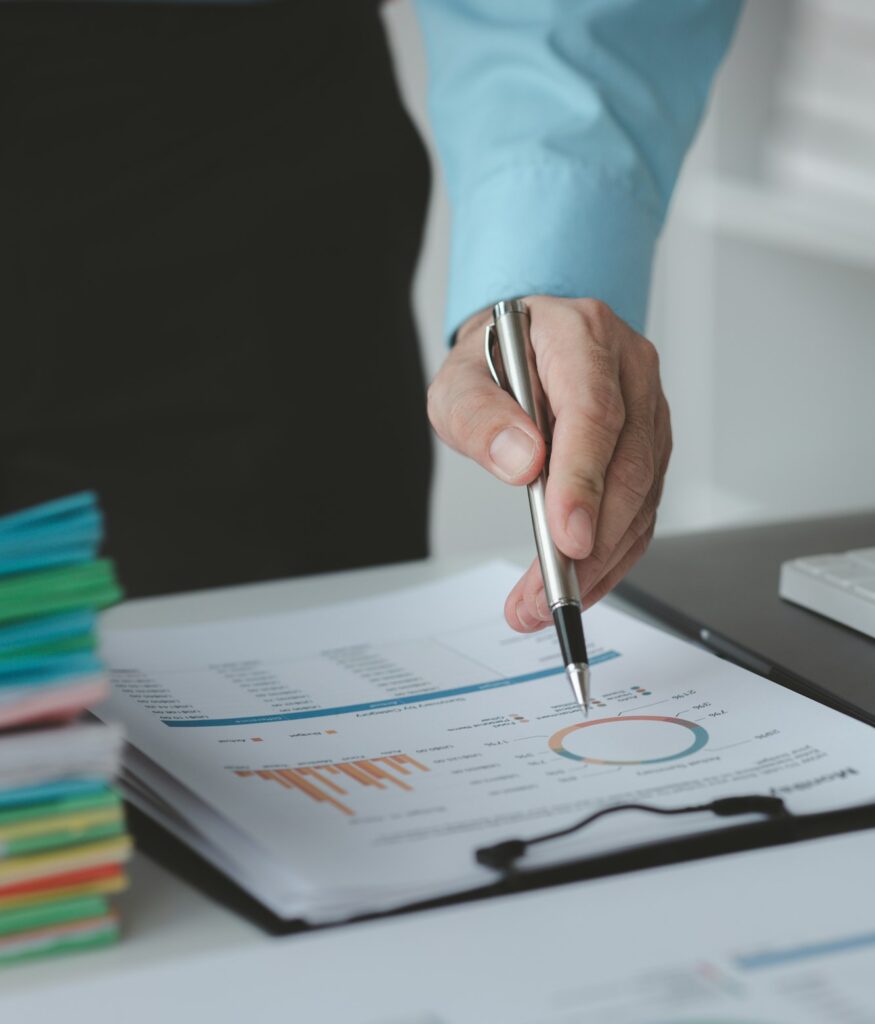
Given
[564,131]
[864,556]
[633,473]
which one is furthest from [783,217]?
[633,473]

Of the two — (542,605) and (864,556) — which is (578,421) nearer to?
(542,605)

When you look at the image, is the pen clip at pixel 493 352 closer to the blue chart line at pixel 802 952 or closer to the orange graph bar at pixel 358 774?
the orange graph bar at pixel 358 774

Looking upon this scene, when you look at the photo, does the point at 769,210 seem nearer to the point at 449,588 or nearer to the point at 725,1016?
the point at 449,588

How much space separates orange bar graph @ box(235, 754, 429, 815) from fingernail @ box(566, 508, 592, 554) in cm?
12

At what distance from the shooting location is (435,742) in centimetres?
48

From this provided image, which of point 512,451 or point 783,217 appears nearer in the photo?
point 512,451

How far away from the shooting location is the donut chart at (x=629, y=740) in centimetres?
45

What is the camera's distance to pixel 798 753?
→ 451mm

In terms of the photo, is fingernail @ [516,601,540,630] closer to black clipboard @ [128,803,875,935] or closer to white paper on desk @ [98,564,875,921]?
white paper on desk @ [98,564,875,921]

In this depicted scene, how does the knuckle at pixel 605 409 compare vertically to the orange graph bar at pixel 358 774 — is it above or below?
above

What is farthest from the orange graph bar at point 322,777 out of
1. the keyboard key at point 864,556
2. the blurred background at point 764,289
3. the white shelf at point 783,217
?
the white shelf at point 783,217

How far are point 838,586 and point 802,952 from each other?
0.99 ft

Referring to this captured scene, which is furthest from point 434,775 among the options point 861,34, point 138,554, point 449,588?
point 861,34

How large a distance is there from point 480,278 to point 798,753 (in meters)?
0.38
